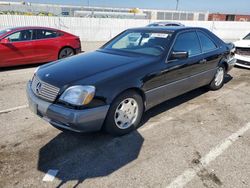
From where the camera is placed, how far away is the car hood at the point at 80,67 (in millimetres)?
3092

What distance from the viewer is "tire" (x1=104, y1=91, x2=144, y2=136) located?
3128 mm

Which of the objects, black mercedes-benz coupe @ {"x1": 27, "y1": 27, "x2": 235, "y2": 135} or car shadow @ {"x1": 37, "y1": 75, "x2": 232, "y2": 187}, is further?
black mercedes-benz coupe @ {"x1": 27, "y1": 27, "x2": 235, "y2": 135}

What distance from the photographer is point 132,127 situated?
11.6 feet

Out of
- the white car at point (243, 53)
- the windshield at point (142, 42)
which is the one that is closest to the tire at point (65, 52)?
the windshield at point (142, 42)

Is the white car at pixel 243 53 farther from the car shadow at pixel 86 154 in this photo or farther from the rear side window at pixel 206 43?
the car shadow at pixel 86 154

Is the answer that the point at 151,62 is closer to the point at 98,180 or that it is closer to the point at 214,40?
the point at 98,180

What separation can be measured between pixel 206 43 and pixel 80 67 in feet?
9.60

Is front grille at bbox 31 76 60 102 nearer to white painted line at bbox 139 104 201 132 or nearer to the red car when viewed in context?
white painted line at bbox 139 104 201 132

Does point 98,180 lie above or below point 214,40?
below

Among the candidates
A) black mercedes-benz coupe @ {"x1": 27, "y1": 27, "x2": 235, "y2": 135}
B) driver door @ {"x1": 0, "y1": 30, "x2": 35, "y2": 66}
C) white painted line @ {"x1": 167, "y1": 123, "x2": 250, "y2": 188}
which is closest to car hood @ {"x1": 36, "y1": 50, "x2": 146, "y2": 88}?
black mercedes-benz coupe @ {"x1": 27, "y1": 27, "x2": 235, "y2": 135}

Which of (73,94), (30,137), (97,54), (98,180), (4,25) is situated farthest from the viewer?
(4,25)

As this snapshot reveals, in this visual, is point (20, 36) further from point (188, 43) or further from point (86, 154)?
point (86, 154)

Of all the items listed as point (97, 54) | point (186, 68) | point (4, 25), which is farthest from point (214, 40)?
point (4, 25)

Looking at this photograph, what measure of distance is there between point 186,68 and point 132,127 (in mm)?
1562
